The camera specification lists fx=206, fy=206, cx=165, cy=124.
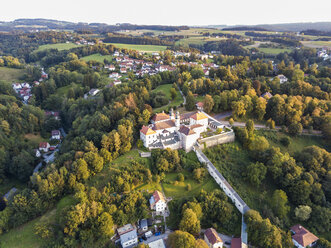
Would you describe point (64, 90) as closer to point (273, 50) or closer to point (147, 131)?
point (147, 131)

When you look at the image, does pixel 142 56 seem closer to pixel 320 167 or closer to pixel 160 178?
pixel 160 178

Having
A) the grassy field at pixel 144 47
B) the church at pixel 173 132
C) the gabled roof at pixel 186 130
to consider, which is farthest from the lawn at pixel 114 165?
the grassy field at pixel 144 47

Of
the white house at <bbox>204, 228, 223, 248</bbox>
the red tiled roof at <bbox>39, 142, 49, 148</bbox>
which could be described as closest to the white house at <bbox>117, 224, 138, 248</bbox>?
the white house at <bbox>204, 228, 223, 248</bbox>

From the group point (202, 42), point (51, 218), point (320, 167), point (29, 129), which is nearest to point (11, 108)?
point (29, 129)

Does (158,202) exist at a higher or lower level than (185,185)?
higher

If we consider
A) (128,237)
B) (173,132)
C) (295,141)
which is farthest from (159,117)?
(295,141)

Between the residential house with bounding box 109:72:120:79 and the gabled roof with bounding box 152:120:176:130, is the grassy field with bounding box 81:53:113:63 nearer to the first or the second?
the residential house with bounding box 109:72:120:79
